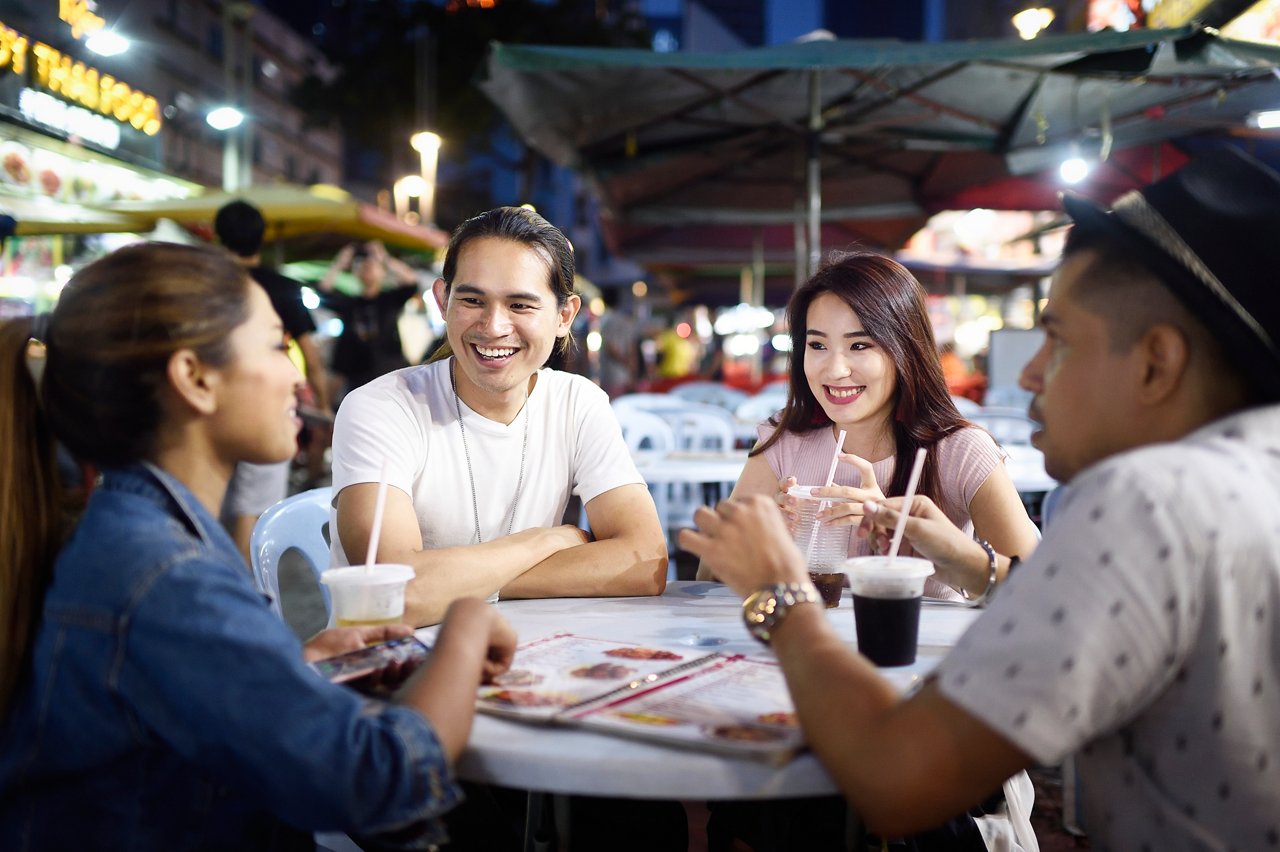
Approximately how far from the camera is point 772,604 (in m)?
1.51

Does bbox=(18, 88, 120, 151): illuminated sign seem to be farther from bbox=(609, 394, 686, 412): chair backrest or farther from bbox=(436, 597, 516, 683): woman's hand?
bbox=(436, 597, 516, 683): woman's hand

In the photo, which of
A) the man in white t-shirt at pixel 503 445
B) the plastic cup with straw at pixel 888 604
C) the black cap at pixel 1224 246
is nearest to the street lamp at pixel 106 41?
the man in white t-shirt at pixel 503 445

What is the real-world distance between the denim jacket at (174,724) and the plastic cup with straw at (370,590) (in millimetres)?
364

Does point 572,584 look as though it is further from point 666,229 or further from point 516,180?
point 516,180

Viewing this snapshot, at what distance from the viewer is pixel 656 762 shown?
50.6 inches

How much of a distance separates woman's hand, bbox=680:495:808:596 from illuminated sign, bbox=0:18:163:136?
13.3 meters

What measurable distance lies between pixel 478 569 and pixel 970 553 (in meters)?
1.13

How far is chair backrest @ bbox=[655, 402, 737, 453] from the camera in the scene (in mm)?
7086

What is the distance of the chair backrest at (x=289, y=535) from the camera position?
2.58 m

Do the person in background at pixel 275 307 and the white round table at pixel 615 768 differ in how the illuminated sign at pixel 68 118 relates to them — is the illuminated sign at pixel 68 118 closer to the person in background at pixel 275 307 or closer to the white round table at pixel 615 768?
the person in background at pixel 275 307

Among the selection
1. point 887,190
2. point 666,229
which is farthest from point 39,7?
point 887,190

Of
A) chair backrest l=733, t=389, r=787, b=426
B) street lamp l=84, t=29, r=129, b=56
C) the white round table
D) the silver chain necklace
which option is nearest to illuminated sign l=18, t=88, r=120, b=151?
street lamp l=84, t=29, r=129, b=56

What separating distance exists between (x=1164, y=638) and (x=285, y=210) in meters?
10.8

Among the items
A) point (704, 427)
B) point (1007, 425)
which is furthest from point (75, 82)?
point (1007, 425)
